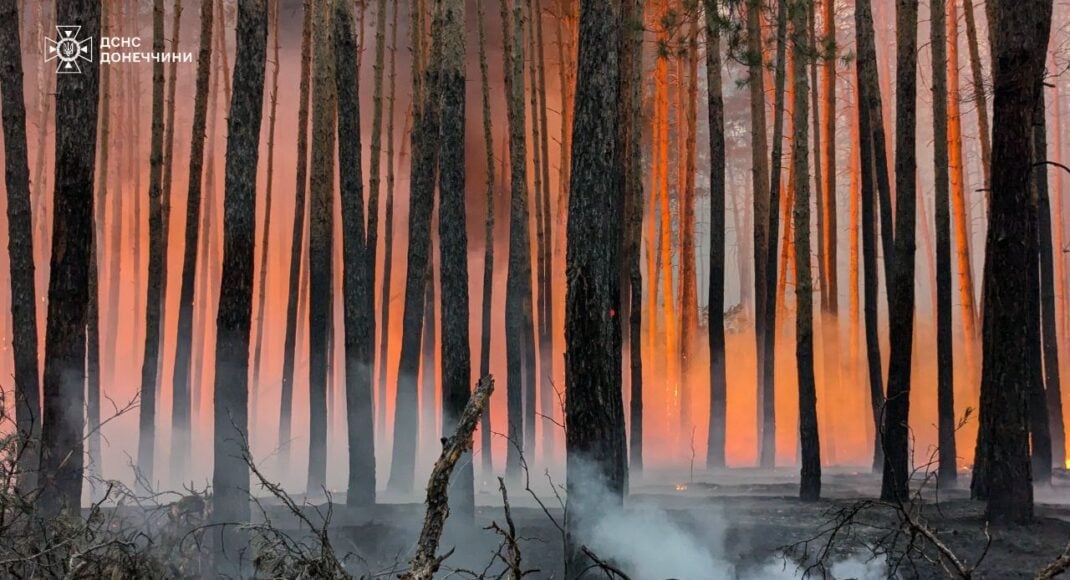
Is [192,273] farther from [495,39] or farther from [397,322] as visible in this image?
[495,39]

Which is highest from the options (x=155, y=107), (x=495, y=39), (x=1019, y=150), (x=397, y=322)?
(x=495, y=39)

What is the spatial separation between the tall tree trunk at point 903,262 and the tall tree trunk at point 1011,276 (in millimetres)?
1134

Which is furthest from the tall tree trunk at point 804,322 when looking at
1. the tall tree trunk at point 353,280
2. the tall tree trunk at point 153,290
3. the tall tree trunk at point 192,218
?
the tall tree trunk at point 153,290

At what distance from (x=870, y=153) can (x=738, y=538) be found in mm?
7081

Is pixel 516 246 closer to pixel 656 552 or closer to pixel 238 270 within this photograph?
pixel 238 270

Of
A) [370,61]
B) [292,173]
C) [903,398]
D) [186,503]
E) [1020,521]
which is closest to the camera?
[1020,521]

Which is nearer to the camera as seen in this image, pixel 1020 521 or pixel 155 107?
pixel 1020 521

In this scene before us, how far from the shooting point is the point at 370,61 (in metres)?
29.4

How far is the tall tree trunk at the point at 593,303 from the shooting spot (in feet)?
23.6

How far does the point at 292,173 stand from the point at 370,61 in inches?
237

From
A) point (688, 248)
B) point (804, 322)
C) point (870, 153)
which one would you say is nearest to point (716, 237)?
point (870, 153)

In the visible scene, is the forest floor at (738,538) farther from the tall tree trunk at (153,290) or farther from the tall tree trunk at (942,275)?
the tall tree trunk at (153,290)

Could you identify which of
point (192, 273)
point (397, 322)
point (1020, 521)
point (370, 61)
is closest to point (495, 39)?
point (370, 61)

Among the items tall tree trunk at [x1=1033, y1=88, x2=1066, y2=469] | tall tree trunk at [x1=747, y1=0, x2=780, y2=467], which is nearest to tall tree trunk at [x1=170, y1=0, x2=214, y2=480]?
tall tree trunk at [x1=747, y1=0, x2=780, y2=467]
